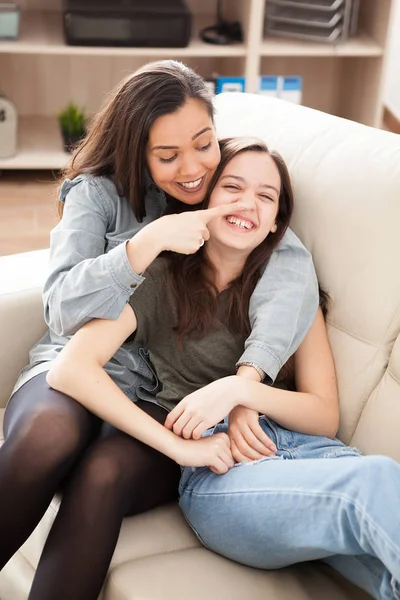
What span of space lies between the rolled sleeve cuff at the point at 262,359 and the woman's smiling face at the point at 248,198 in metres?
0.18

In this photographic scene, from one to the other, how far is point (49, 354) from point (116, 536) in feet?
1.33

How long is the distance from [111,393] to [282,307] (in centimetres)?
32

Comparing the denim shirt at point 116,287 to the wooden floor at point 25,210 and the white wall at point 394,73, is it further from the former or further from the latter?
the white wall at point 394,73

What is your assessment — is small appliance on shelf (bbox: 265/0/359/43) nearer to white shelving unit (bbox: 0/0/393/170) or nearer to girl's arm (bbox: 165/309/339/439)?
white shelving unit (bbox: 0/0/393/170)

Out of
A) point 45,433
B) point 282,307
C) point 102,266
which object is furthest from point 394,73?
point 45,433

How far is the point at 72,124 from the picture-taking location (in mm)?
3451

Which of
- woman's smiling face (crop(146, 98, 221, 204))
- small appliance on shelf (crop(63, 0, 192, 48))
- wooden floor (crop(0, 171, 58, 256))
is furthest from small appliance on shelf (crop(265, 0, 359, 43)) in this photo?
woman's smiling face (crop(146, 98, 221, 204))

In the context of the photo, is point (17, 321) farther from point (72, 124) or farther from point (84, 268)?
point (72, 124)

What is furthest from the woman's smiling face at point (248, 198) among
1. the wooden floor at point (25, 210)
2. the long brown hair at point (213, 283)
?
the wooden floor at point (25, 210)

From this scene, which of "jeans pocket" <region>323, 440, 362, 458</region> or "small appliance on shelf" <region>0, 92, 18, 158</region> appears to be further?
"small appliance on shelf" <region>0, 92, 18, 158</region>

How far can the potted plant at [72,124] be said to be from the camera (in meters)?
3.44

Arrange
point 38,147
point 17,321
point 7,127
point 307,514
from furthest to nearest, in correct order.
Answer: point 38,147 → point 7,127 → point 17,321 → point 307,514

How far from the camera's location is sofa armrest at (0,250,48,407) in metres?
1.64

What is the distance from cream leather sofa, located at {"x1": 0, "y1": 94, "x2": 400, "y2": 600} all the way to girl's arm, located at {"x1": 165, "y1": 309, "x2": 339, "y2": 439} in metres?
0.04
